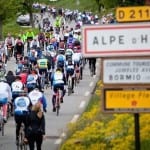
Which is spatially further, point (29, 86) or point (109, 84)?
point (29, 86)

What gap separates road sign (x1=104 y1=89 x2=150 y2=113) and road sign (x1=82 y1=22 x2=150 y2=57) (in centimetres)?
49

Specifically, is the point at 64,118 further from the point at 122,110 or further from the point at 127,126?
the point at 122,110

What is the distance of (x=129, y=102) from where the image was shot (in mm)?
9828

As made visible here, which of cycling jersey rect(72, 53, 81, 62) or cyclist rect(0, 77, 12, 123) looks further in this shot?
cycling jersey rect(72, 53, 81, 62)

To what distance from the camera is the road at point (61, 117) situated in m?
20.9

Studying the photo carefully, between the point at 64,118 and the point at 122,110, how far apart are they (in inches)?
605

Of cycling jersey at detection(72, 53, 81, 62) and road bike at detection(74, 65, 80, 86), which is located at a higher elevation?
cycling jersey at detection(72, 53, 81, 62)

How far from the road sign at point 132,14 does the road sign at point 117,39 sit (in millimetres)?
125

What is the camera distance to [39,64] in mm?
31266

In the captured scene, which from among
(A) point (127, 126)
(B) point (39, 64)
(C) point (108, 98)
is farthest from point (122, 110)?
(B) point (39, 64)

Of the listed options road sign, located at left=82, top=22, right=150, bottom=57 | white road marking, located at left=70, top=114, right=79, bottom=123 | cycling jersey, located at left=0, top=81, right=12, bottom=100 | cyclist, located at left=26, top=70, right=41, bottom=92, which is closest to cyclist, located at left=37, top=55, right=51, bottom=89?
cyclist, located at left=26, top=70, right=41, bottom=92

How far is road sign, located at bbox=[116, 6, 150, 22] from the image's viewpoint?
9.86 meters

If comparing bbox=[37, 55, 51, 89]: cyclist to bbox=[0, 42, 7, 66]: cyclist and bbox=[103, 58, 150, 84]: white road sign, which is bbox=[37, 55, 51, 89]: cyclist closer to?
bbox=[0, 42, 7, 66]: cyclist

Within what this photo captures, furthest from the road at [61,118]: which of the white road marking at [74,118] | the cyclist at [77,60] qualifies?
the cyclist at [77,60]
